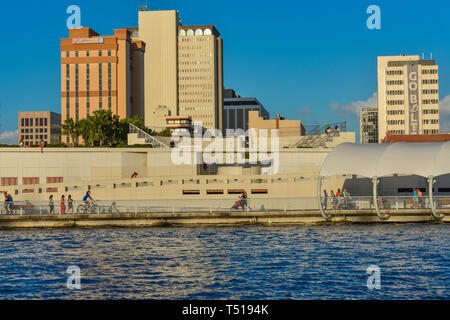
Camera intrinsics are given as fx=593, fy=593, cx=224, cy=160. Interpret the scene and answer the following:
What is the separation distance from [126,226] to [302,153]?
1167 inches

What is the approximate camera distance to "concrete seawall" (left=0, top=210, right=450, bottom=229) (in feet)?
165

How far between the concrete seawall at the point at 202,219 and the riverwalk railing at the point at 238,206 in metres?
0.62

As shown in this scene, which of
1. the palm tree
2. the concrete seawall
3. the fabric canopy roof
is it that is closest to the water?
the concrete seawall

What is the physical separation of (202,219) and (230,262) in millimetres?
18213

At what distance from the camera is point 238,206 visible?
52.0 meters

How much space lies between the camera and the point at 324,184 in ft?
206

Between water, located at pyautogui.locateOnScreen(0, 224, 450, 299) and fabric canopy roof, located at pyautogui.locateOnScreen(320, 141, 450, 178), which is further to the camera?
fabric canopy roof, located at pyautogui.locateOnScreen(320, 141, 450, 178)

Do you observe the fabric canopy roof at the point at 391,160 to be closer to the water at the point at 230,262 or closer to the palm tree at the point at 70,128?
the water at the point at 230,262

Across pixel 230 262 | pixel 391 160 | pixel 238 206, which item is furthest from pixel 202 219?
pixel 230 262

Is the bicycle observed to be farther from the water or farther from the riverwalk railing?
the water

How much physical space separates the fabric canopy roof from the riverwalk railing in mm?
2327

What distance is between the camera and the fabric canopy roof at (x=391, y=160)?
50656mm
